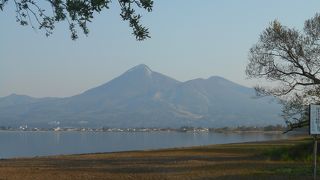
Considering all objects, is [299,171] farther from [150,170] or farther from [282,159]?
[282,159]

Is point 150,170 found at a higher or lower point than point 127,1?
lower

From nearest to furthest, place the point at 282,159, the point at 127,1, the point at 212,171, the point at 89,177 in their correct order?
the point at 127,1, the point at 89,177, the point at 212,171, the point at 282,159

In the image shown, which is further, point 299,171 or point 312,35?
point 312,35

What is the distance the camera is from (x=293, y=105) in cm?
3316

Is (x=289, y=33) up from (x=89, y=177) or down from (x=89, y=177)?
up

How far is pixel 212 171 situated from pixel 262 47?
12.0 m

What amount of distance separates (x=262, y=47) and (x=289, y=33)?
193 cm

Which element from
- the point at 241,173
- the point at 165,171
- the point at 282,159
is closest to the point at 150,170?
the point at 165,171

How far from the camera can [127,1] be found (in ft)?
37.5

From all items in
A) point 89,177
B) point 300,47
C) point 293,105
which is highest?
point 300,47

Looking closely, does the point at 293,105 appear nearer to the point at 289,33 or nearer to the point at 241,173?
the point at 289,33

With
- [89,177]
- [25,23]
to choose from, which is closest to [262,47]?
[89,177]

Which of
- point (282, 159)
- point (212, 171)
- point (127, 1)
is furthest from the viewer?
point (282, 159)

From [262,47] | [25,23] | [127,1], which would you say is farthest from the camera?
[262,47]
